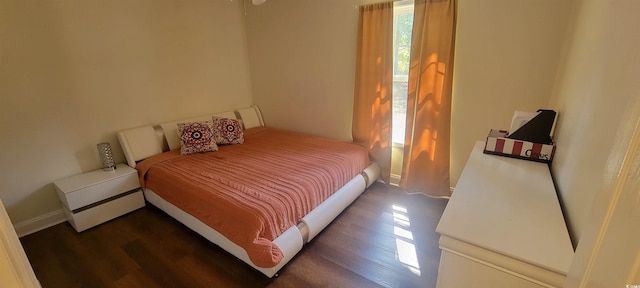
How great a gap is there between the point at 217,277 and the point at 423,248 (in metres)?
1.57

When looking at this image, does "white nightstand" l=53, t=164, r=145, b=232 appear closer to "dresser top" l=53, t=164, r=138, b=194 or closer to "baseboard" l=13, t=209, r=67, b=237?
"dresser top" l=53, t=164, r=138, b=194

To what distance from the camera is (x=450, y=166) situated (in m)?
2.64

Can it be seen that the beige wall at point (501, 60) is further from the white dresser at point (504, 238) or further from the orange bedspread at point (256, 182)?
the white dresser at point (504, 238)

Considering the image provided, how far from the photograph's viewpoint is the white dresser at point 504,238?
2.52ft

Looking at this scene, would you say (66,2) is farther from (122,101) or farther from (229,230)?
(229,230)

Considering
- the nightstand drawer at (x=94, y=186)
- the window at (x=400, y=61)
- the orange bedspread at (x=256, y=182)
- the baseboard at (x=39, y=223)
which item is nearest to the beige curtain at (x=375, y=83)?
the window at (x=400, y=61)

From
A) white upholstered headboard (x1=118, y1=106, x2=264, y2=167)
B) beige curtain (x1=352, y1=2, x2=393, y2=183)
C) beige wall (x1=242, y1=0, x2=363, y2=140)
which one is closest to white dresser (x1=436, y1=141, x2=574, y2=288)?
beige curtain (x1=352, y1=2, x2=393, y2=183)

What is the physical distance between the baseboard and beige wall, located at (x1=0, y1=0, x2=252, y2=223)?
0.15ft

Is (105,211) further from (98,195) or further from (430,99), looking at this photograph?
(430,99)

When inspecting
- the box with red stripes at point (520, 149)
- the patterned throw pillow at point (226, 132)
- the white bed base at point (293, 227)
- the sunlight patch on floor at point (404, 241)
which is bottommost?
the sunlight patch on floor at point (404, 241)

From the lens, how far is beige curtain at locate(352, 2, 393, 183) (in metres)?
2.61

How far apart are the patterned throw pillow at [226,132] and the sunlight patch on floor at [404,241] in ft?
6.81

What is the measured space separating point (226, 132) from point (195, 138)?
40cm

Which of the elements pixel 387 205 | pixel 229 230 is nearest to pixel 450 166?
pixel 387 205
